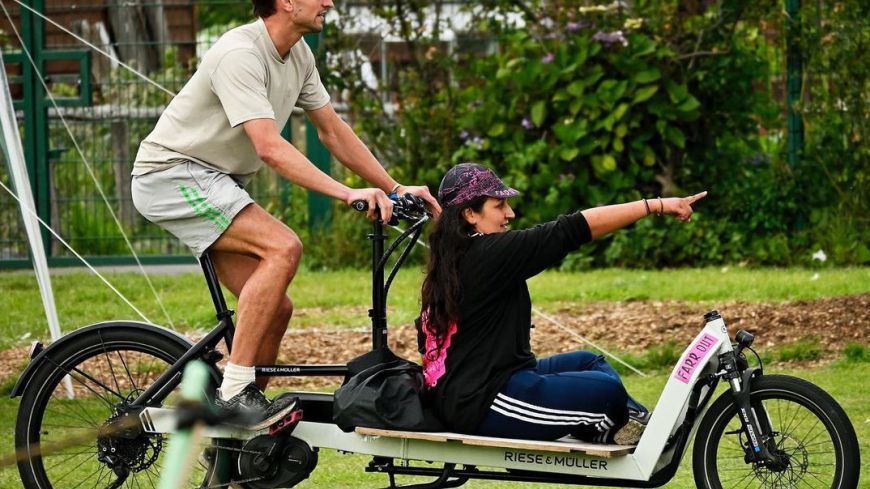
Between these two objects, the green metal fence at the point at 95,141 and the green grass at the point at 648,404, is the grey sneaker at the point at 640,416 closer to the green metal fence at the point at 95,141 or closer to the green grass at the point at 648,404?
the green grass at the point at 648,404

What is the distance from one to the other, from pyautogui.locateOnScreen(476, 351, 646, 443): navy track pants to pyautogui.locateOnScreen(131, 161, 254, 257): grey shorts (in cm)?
109

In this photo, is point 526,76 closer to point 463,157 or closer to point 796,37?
point 463,157

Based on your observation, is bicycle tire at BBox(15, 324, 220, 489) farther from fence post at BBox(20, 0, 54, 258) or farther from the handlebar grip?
fence post at BBox(20, 0, 54, 258)

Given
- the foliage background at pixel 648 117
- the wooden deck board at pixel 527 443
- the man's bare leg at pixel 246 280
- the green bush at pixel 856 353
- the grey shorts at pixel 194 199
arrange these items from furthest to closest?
1. the foliage background at pixel 648 117
2. the green bush at pixel 856 353
3. the man's bare leg at pixel 246 280
4. the grey shorts at pixel 194 199
5. the wooden deck board at pixel 527 443

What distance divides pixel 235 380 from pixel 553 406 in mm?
1034

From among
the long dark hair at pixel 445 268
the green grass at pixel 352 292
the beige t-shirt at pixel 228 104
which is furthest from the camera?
the green grass at pixel 352 292

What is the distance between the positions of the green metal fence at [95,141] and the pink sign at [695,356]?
816cm

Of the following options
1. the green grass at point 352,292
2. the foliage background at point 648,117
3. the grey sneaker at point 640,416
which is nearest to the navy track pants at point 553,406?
the grey sneaker at point 640,416

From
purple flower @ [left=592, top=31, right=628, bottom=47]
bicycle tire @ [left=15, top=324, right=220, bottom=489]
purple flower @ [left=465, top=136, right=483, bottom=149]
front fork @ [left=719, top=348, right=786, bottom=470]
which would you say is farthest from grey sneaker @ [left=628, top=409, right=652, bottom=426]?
purple flower @ [left=465, top=136, right=483, bottom=149]

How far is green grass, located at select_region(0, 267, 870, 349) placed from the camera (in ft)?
32.8

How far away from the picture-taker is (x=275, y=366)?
4.96 metres

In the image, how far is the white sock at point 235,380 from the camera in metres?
4.82

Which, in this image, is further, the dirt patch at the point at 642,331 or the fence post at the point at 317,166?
the fence post at the point at 317,166

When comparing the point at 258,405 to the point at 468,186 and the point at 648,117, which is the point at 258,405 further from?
the point at 648,117
